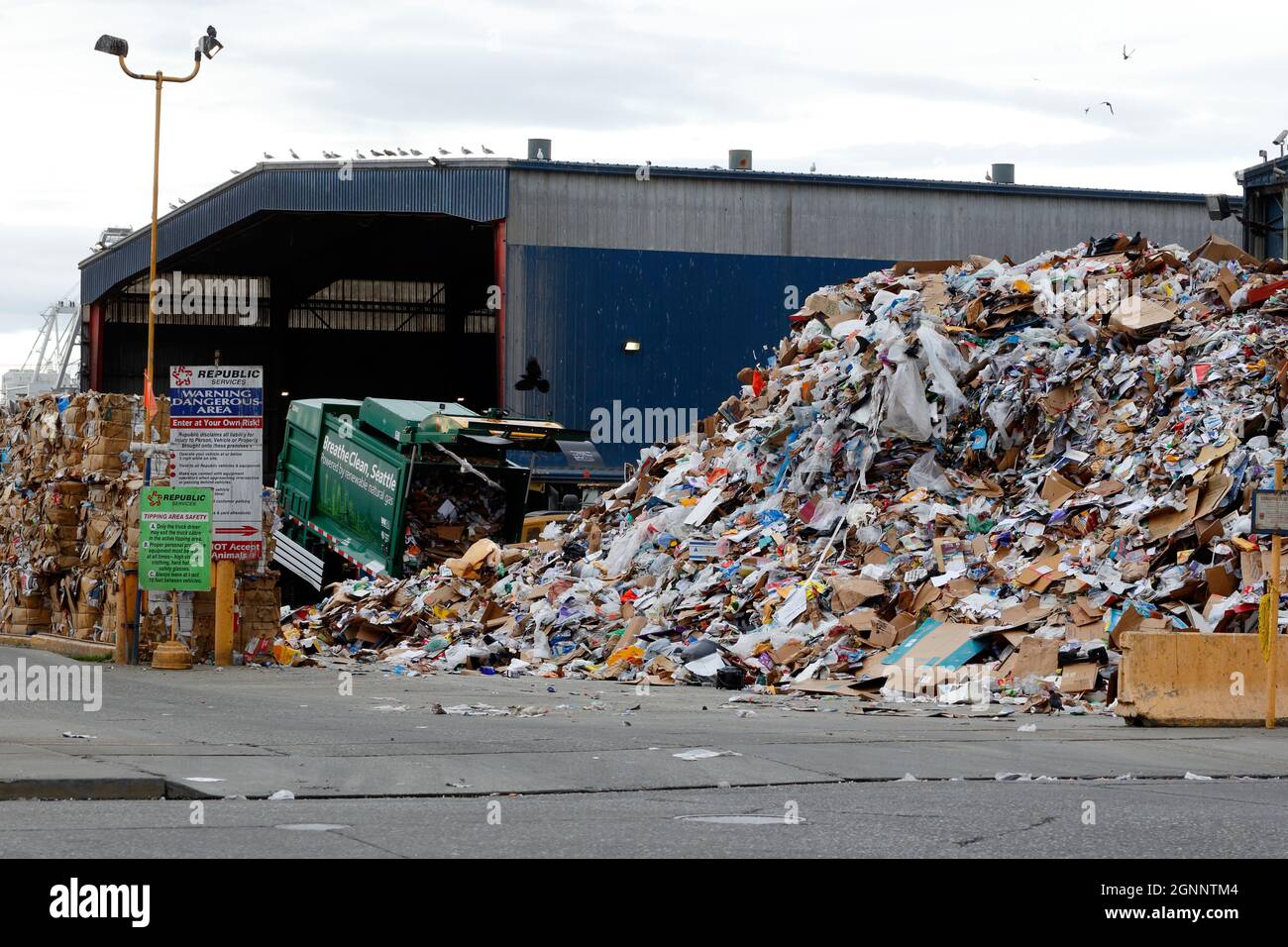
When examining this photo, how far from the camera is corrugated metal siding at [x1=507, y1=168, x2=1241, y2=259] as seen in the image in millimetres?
37062

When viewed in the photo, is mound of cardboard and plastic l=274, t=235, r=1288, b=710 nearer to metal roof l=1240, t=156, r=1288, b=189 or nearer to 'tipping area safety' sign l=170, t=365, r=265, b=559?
'tipping area safety' sign l=170, t=365, r=265, b=559

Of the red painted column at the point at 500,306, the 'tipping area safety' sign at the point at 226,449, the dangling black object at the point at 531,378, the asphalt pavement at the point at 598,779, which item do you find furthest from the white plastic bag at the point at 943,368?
the red painted column at the point at 500,306

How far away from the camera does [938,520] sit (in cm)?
1864

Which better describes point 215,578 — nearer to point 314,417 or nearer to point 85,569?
point 85,569

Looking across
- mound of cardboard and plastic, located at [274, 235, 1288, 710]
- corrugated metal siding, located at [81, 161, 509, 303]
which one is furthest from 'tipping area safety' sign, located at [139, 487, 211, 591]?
corrugated metal siding, located at [81, 161, 509, 303]

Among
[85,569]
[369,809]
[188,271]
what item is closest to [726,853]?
[369,809]

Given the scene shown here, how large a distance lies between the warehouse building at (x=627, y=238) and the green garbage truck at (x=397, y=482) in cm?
1204

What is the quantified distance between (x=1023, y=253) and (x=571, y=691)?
27.0 metres

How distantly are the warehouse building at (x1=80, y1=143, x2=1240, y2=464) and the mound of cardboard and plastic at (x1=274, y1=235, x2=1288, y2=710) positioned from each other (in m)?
13.2

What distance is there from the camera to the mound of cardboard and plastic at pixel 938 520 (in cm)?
1620

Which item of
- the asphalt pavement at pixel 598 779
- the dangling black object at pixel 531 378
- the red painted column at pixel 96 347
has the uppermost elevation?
the red painted column at pixel 96 347

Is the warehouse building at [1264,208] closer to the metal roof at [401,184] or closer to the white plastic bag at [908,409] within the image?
the metal roof at [401,184]

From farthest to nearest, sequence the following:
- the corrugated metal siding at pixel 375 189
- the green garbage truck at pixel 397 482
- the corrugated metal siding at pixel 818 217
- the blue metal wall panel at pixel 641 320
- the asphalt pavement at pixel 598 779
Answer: the corrugated metal siding at pixel 818 217
the blue metal wall panel at pixel 641 320
the corrugated metal siding at pixel 375 189
the green garbage truck at pixel 397 482
the asphalt pavement at pixel 598 779

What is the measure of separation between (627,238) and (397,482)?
1664 cm
